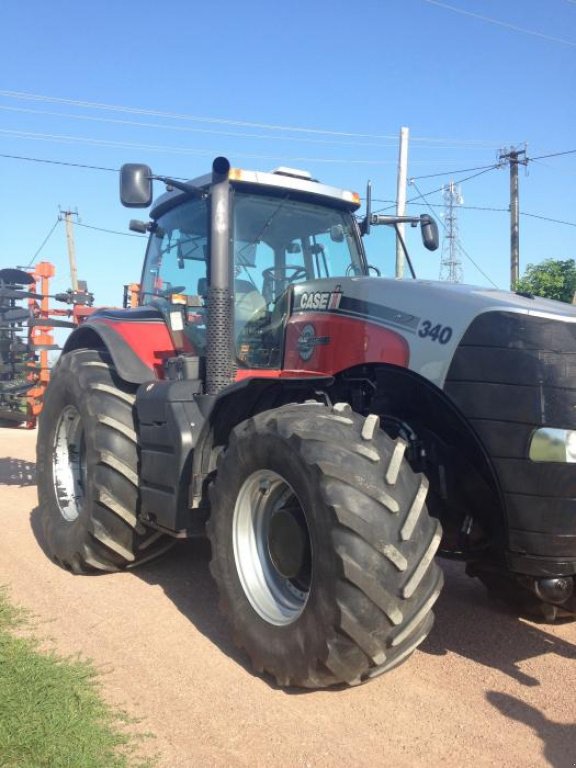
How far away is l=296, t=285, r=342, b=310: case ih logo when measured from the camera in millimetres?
3742

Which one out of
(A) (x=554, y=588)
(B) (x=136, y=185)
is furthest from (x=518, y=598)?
(B) (x=136, y=185)

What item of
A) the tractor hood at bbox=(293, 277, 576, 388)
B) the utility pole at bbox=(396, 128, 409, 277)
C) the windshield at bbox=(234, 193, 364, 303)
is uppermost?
the utility pole at bbox=(396, 128, 409, 277)

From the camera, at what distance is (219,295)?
4.05 m

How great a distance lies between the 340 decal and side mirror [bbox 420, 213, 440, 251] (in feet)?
6.76

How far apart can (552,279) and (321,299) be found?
12815mm

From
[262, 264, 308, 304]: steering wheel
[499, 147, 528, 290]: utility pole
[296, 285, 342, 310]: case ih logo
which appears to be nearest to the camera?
[296, 285, 342, 310]: case ih logo

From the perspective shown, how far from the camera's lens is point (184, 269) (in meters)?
4.82

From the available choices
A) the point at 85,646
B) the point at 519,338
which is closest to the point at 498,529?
the point at 519,338

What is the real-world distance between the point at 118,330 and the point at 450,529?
260 centimetres

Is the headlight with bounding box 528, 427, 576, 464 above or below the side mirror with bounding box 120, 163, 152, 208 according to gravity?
below

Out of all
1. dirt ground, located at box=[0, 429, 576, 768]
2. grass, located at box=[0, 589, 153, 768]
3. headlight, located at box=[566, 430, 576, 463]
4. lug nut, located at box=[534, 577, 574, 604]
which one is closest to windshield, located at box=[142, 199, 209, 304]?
dirt ground, located at box=[0, 429, 576, 768]

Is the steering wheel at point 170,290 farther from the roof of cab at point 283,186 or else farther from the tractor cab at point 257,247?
the roof of cab at point 283,186

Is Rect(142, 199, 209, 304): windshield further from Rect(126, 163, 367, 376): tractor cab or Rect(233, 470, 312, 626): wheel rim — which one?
Rect(233, 470, 312, 626): wheel rim

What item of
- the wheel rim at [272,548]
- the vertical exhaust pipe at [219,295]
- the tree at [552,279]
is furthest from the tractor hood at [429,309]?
the tree at [552,279]
